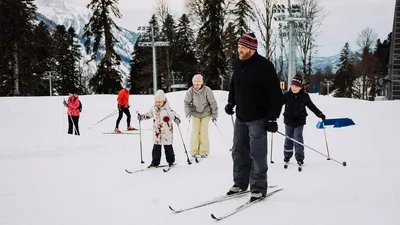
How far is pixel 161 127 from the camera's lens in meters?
6.40

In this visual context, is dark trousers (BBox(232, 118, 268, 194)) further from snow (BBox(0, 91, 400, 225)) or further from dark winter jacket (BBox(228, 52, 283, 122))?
snow (BBox(0, 91, 400, 225))

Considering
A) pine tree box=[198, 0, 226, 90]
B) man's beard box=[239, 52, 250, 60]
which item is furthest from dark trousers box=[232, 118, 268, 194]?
pine tree box=[198, 0, 226, 90]

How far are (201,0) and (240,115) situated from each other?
32.9 m

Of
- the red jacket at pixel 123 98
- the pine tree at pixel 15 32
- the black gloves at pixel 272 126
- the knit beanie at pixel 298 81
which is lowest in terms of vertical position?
the black gloves at pixel 272 126

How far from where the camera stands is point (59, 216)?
3.83m

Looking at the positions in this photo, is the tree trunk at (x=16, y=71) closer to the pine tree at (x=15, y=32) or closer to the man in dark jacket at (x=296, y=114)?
the pine tree at (x=15, y=32)

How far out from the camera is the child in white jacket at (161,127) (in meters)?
6.40

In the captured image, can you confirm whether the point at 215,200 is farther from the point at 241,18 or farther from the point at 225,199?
the point at 241,18

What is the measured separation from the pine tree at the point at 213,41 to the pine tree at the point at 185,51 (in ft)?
50.4

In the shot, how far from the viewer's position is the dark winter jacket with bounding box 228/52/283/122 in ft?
13.2

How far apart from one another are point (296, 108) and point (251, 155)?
8.54 feet

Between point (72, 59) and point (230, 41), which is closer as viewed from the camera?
point (230, 41)

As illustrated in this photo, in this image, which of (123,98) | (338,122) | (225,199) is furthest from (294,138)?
(123,98)

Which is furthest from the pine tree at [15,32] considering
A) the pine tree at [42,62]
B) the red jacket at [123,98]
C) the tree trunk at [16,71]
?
the red jacket at [123,98]
